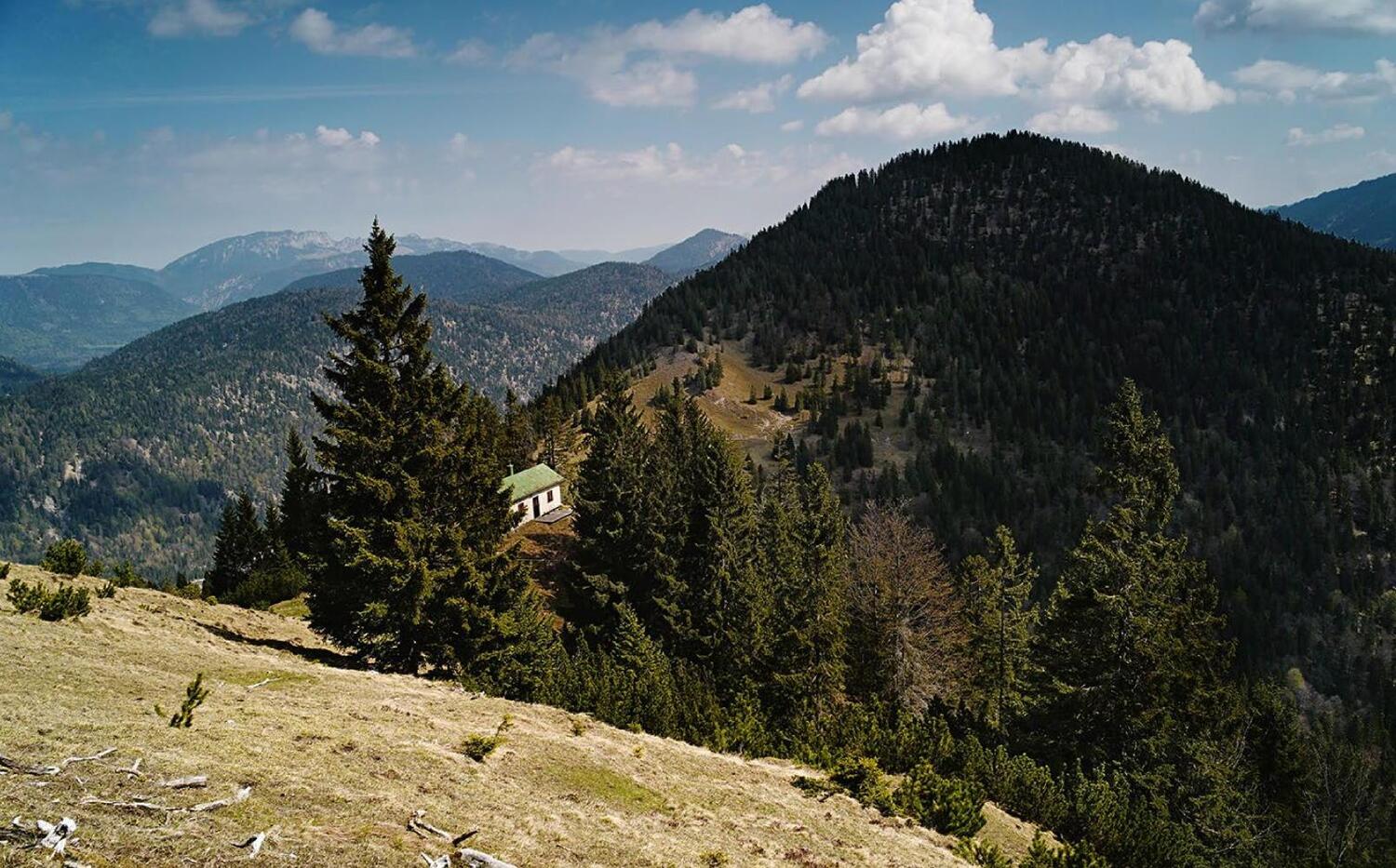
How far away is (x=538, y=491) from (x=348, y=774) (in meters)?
69.6

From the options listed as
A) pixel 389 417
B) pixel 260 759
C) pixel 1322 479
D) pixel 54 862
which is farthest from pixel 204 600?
pixel 1322 479

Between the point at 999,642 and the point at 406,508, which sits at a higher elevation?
the point at 406,508

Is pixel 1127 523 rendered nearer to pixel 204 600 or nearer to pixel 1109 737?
pixel 1109 737

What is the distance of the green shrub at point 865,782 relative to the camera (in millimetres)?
19531

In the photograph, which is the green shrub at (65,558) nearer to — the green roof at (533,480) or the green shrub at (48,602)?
the green shrub at (48,602)

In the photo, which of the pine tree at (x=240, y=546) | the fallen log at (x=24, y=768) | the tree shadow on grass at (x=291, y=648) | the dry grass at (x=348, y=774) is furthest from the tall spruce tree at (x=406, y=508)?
the pine tree at (x=240, y=546)

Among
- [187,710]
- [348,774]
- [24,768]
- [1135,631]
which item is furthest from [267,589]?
[1135,631]

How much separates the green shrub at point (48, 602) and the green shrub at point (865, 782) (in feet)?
74.5

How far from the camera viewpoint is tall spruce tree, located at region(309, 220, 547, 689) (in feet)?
82.9

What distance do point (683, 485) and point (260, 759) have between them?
38.9 meters

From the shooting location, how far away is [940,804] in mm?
19438

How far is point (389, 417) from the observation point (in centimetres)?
2600

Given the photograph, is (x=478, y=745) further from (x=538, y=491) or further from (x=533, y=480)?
(x=533, y=480)

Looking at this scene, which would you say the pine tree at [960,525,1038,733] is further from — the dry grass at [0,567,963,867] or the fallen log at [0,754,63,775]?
the fallen log at [0,754,63,775]
